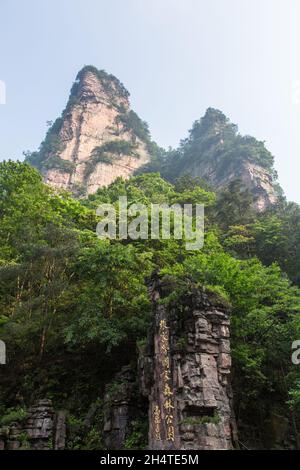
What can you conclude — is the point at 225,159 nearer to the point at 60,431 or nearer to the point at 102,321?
the point at 102,321

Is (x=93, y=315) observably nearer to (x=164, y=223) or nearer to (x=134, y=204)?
(x=164, y=223)

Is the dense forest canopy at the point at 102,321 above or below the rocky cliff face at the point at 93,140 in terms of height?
below

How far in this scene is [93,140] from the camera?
4675cm

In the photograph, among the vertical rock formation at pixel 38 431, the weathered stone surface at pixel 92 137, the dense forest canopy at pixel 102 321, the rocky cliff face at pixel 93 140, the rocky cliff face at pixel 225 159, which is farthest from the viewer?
the rocky cliff face at pixel 93 140

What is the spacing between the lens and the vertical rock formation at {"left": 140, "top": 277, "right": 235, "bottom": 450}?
6570 mm

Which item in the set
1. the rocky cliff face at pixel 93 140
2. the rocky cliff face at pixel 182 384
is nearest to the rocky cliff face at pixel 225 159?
the rocky cliff face at pixel 93 140

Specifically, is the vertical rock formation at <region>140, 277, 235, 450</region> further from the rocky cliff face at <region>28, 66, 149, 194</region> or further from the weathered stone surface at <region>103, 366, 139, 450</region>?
the rocky cliff face at <region>28, 66, 149, 194</region>

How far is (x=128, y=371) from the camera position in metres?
9.18

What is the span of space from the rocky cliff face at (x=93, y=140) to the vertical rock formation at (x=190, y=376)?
34293mm

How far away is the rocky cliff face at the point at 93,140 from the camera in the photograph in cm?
4272

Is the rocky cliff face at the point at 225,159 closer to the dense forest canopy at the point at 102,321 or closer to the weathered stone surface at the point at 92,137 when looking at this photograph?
the weathered stone surface at the point at 92,137

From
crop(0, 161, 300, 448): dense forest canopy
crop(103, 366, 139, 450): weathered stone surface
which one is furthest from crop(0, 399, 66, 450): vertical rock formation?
crop(103, 366, 139, 450): weathered stone surface

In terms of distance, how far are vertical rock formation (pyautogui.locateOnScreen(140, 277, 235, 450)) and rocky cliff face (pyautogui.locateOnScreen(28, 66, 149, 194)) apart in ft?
113

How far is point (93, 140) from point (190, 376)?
43.3 meters
